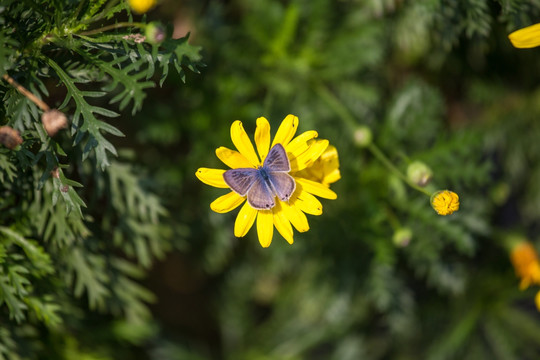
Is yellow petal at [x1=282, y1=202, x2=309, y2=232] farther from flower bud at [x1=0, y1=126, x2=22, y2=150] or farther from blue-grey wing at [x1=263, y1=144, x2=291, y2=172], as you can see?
flower bud at [x1=0, y1=126, x2=22, y2=150]

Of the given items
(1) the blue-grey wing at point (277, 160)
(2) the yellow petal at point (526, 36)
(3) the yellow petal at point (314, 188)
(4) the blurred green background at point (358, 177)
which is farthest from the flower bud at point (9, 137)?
(2) the yellow petal at point (526, 36)

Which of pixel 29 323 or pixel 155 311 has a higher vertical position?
pixel 155 311

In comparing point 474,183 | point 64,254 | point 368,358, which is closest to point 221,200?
point 64,254

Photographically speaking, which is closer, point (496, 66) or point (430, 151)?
Result: point (430, 151)

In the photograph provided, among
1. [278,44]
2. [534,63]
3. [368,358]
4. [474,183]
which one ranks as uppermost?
[278,44]

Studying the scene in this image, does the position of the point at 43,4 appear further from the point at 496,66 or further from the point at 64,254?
the point at 496,66

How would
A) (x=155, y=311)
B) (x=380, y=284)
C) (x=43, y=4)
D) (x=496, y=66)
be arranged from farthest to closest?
(x=155, y=311), (x=496, y=66), (x=380, y=284), (x=43, y=4)

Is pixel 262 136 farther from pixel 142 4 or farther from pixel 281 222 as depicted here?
pixel 142 4
